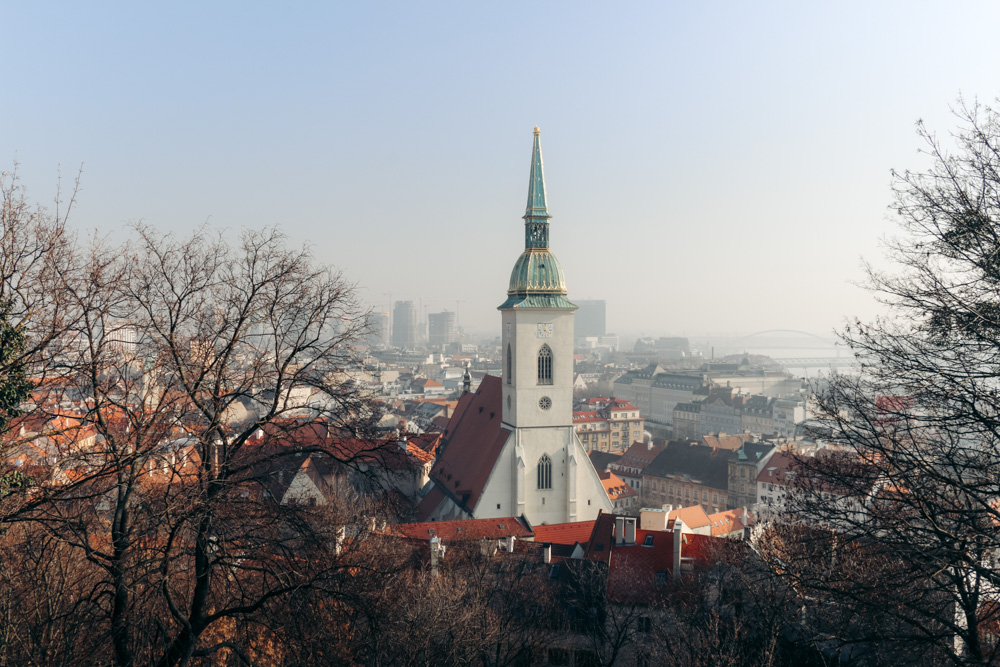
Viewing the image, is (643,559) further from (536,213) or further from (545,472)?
(536,213)

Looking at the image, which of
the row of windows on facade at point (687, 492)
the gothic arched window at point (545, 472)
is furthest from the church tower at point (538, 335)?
the row of windows on facade at point (687, 492)

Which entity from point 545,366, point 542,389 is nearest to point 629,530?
point 542,389

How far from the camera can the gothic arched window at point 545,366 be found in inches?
1633

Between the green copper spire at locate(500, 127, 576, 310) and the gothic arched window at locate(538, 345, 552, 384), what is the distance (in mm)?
2255

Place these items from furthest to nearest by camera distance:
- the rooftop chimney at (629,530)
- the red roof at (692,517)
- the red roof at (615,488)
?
the red roof at (615,488), the red roof at (692,517), the rooftop chimney at (629,530)

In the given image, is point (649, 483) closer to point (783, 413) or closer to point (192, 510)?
point (783, 413)

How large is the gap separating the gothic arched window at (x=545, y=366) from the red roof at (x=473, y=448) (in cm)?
329

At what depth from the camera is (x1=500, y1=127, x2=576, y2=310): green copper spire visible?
136ft

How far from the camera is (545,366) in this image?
41.5 m

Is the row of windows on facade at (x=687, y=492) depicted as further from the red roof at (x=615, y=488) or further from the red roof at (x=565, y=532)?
the red roof at (x=565, y=532)

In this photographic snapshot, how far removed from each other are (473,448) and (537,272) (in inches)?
435

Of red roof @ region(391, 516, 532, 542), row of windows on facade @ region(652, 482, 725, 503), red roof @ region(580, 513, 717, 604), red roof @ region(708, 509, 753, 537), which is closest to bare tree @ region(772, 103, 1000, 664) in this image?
red roof @ region(580, 513, 717, 604)

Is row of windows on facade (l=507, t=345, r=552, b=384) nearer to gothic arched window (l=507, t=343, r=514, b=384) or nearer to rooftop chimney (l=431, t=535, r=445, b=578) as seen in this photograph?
gothic arched window (l=507, t=343, r=514, b=384)

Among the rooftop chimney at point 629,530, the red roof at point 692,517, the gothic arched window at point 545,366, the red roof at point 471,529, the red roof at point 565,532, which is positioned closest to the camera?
the rooftop chimney at point 629,530
